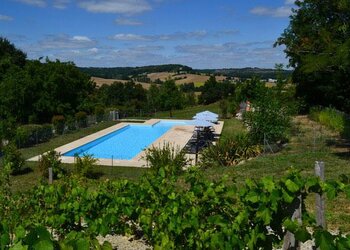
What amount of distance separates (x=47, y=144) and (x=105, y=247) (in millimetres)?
20111

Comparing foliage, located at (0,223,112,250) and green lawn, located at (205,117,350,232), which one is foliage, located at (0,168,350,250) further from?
green lawn, located at (205,117,350,232)

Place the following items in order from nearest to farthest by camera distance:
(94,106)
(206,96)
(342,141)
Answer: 1. (342,141)
2. (94,106)
3. (206,96)

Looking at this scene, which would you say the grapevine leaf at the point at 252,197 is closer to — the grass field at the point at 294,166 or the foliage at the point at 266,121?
the grass field at the point at 294,166

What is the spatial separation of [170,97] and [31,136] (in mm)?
21125

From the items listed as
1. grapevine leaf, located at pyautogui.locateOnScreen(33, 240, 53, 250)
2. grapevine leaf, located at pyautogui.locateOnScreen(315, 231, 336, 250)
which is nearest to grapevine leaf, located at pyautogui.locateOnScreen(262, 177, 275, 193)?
grapevine leaf, located at pyautogui.locateOnScreen(315, 231, 336, 250)

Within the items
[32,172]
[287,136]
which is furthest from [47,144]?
[287,136]

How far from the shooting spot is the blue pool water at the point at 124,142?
70.7 ft

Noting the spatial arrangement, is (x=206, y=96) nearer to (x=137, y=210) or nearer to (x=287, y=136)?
(x=287, y=136)

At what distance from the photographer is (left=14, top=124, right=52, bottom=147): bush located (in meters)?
21.0

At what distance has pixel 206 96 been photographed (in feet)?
188

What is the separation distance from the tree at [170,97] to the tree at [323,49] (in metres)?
13.7

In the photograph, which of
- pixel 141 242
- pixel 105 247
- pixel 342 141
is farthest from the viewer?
pixel 342 141

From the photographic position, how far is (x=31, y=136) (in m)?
22.2

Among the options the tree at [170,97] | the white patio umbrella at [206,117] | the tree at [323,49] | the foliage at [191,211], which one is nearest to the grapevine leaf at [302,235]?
the foliage at [191,211]
